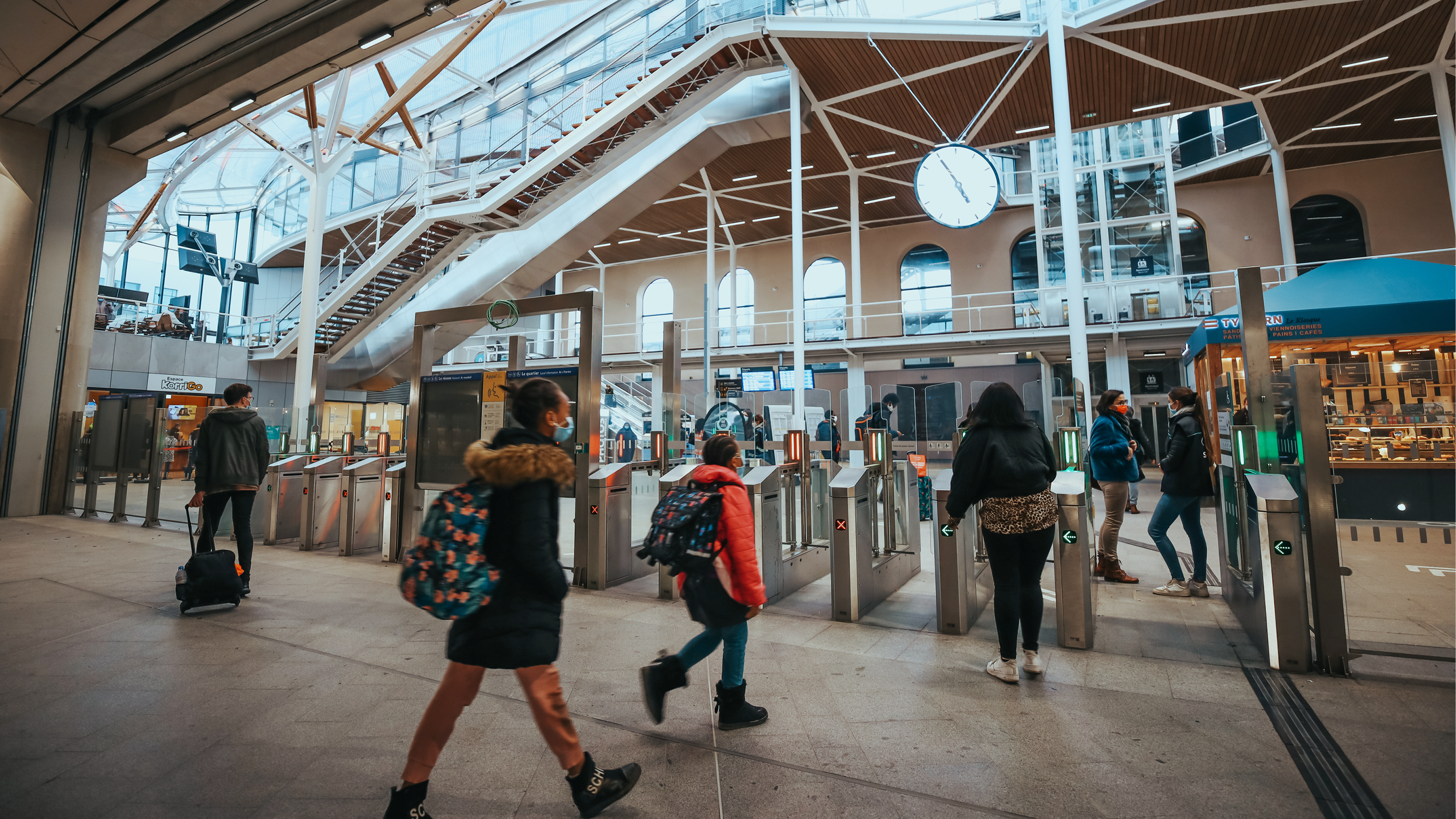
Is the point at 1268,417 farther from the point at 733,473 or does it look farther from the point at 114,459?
the point at 114,459

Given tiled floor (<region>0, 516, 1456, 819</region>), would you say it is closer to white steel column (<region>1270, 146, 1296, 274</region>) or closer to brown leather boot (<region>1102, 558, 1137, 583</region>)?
brown leather boot (<region>1102, 558, 1137, 583</region>)

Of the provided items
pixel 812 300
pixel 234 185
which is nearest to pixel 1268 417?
pixel 812 300

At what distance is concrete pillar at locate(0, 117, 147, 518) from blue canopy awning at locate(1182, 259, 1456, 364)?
17.8 metres

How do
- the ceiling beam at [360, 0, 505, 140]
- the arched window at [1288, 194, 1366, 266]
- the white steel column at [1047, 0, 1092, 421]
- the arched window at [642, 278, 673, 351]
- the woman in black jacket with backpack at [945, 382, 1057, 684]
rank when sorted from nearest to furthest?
the woman in black jacket with backpack at [945, 382, 1057, 684]
the white steel column at [1047, 0, 1092, 421]
the ceiling beam at [360, 0, 505, 140]
the arched window at [1288, 194, 1366, 266]
the arched window at [642, 278, 673, 351]

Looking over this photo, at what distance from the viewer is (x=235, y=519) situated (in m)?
5.32

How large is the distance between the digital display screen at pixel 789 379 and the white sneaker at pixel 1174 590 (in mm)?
9915

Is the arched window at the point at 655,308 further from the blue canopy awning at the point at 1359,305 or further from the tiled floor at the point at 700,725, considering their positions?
the tiled floor at the point at 700,725

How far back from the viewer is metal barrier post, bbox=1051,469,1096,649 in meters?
4.14

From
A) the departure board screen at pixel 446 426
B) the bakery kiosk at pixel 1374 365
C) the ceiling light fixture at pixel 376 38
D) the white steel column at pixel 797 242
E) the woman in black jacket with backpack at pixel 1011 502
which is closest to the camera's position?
the woman in black jacket with backpack at pixel 1011 502

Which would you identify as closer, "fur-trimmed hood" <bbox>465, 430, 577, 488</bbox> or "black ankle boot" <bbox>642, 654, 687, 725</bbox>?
"fur-trimmed hood" <bbox>465, 430, 577, 488</bbox>

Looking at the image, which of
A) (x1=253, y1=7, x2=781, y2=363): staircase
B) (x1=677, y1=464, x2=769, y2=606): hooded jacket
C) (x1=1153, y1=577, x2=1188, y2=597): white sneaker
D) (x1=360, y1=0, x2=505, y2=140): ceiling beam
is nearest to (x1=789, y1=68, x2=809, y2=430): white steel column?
(x1=253, y1=7, x2=781, y2=363): staircase

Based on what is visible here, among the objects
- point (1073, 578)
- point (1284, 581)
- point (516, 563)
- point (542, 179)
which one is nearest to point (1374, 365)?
point (1284, 581)

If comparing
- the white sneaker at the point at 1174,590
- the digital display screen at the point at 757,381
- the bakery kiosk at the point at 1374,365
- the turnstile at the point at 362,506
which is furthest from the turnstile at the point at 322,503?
the digital display screen at the point at 757,381

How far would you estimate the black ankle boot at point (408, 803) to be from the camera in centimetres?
206
